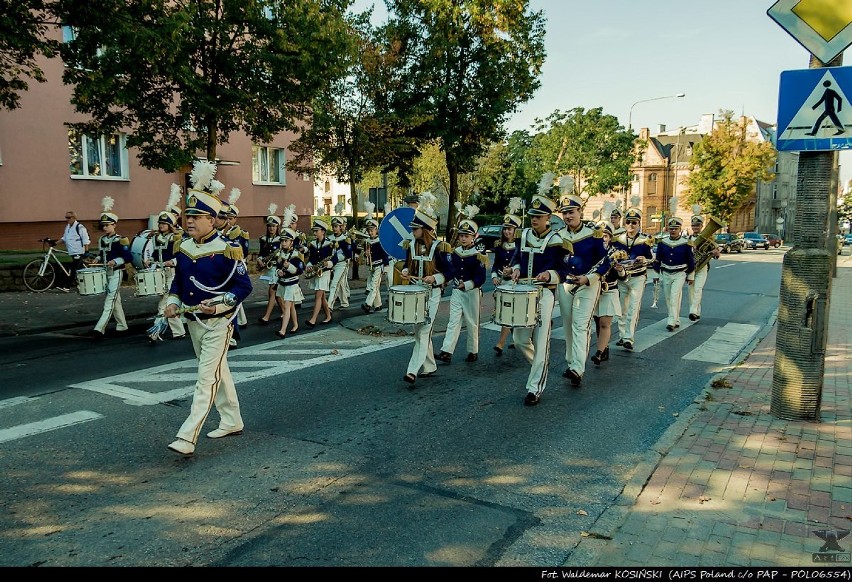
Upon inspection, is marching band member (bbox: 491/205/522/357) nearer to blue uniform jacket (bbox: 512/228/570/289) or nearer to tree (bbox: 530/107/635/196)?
blue uniform jacket (bbox: 512/228/570/289)

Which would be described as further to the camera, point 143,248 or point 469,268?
point 143,248

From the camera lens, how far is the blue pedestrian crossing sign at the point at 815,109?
19.9 ft

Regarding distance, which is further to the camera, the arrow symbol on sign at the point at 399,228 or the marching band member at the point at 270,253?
the marching band member at the point at 270,253

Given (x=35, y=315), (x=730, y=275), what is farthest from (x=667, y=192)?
(x=35, y=315)

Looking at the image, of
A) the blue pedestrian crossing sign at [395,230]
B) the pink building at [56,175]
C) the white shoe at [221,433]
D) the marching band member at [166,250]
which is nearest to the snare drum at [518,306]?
the blue pedestrian crossing sign at [395,230]

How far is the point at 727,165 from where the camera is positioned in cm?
6059

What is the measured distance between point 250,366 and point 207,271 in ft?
11.3

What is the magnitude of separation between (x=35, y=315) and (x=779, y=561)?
14215 mm

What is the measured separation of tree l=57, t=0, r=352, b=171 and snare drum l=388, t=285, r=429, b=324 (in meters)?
8.21

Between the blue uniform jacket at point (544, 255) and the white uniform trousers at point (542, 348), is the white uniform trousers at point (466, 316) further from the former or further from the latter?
the white uniform trousers at point (542, 348)

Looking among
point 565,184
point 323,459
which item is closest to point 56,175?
point 565,184

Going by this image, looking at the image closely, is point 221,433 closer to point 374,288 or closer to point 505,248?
point 505,248

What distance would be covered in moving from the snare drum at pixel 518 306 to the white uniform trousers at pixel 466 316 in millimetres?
2203

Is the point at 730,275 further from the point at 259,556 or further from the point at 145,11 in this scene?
the point at 259,556
